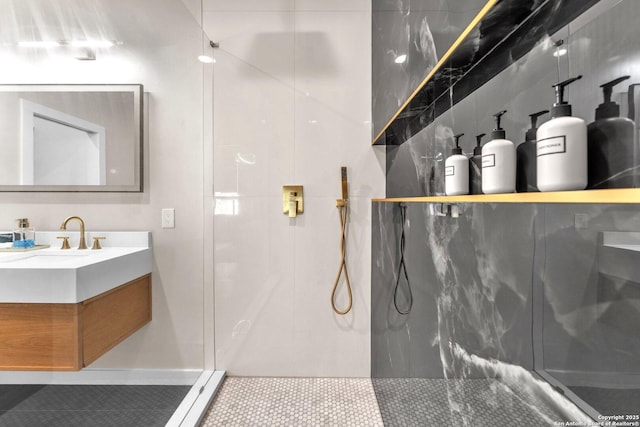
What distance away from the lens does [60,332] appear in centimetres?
114

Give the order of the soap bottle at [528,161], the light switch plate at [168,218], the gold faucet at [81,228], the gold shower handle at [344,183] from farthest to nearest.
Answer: the gold shower handle at [344,183] < the light switch plate at [168,218] < the gold faucet at [81,228] < the soap bottle at [528,161]

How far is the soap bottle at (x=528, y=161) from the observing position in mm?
561

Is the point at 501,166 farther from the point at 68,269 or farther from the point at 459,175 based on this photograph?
the point at 68,269

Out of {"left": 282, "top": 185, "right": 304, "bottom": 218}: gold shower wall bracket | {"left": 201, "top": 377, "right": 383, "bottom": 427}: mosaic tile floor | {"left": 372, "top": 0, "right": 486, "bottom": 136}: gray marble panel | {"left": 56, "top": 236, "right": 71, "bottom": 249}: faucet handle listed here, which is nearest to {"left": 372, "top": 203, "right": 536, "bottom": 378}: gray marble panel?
{"left": 201, "top": 377, "right": 383, "bottom": 427}: mosaic tile floor

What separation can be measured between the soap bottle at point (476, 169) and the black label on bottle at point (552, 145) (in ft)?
0.96

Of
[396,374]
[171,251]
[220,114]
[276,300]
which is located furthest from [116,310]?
[396,374]

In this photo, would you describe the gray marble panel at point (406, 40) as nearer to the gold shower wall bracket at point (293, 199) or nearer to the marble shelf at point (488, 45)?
the marble shelf at point (488, 45)

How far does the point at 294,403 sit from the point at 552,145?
1.74 meters

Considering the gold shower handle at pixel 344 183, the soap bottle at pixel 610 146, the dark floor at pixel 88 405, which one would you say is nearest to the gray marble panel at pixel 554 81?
the soap bottle at pixel 610 146

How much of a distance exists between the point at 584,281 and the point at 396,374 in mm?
1109

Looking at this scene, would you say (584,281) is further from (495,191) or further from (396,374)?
(396,374)

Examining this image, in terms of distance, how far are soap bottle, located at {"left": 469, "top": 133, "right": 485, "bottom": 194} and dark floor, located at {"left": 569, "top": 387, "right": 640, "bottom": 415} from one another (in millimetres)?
442

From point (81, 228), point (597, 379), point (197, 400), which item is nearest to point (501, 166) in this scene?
point (597, 379)

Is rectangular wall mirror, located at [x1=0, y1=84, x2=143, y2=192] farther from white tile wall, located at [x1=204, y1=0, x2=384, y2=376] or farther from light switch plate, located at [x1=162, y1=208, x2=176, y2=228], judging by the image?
white tile wall, located at [x1=204, y1=0, x2=384, y2=376]
